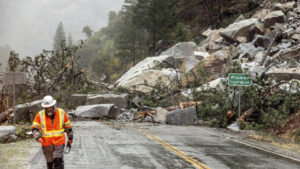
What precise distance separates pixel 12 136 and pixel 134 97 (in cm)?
1382

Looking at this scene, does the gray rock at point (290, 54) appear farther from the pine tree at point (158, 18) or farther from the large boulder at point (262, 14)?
the pine tree at point (158, 18)

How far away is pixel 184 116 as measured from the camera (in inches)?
838

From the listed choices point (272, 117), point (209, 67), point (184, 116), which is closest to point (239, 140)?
point (272, 117)

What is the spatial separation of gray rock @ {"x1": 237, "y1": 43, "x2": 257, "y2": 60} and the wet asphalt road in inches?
678

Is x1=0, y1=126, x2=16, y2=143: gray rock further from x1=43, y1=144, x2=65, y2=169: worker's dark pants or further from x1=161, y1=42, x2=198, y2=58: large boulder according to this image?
x1=161, y1=42, x2=198, y2=58: large boulder

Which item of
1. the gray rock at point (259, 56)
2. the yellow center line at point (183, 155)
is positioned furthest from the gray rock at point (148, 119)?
the gray rock at point (259, 56)

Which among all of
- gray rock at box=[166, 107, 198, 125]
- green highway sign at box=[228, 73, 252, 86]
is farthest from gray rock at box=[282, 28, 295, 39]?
green highway sign at box=[228, 73, 252, 86]

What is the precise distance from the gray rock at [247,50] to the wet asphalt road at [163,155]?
1722 cm

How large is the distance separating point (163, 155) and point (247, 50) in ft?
73.2

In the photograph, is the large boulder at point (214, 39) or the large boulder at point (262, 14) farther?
the large boulder at point (262, 14)

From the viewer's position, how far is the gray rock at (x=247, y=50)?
29.8 metres

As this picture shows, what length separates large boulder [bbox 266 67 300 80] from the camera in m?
21.1

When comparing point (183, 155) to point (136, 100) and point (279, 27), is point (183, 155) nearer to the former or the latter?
point (136, 100)

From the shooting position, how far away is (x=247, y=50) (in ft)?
100
